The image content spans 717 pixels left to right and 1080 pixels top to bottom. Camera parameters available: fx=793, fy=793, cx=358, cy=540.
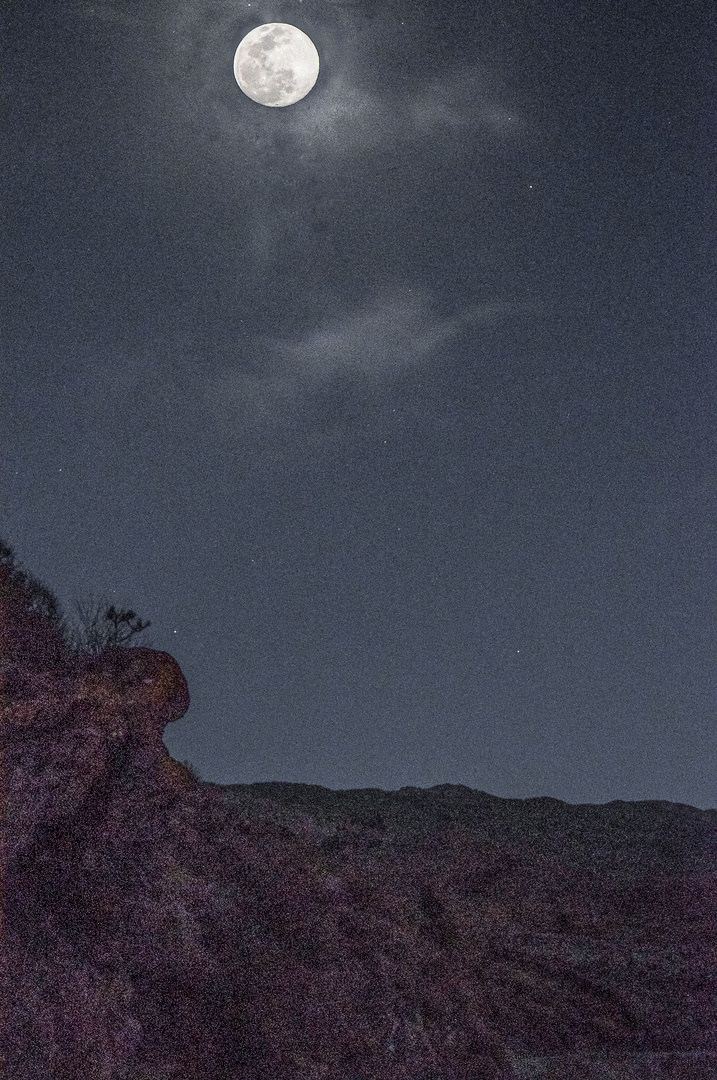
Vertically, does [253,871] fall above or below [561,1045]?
above

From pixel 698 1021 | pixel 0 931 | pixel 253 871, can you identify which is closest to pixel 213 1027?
pixel 253 871

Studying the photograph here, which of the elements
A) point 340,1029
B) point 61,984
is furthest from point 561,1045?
point 61,984

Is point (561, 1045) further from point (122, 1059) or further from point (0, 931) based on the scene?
point (0, 931)

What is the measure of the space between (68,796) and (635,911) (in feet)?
36.9

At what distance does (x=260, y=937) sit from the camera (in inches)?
510

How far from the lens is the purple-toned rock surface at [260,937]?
1146cm

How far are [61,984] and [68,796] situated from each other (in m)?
2.52

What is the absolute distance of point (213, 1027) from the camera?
12.0m

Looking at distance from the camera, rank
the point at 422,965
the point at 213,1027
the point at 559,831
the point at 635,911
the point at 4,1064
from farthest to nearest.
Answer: the point at 559,831
the point at 635,911
the point at 422,965
the point at 213,1027
the point at 4,1064

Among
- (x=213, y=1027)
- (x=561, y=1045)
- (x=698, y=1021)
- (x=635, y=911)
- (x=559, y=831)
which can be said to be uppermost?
(x=559, y=831)

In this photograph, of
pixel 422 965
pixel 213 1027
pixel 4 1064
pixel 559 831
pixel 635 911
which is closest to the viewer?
pixel 4 1064

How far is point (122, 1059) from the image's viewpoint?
11109 mm

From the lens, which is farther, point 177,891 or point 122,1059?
point 177,891

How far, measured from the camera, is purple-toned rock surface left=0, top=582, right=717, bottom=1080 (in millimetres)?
11461
